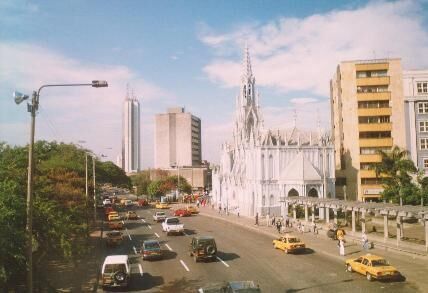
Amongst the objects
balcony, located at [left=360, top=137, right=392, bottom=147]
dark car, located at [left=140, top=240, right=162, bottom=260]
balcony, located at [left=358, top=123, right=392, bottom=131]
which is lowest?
dark car, located at [left=140, top=240, right=162, bottom=260]

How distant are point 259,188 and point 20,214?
1865 inches

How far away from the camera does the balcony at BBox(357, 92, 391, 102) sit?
72000mm

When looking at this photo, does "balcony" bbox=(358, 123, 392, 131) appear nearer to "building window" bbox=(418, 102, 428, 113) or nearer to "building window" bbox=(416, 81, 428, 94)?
"building window" bbox=(418, 102, 428, 113)

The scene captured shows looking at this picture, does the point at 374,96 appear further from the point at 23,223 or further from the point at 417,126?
the point at 23,223

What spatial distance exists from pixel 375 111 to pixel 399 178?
21.2 m

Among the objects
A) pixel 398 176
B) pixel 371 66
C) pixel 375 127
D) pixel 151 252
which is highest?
pixel 371 66

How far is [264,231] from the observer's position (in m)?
49.0

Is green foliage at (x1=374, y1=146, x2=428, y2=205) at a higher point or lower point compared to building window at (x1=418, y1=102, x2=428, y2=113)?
lower

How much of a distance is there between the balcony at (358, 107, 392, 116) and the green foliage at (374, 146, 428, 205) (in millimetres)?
17769

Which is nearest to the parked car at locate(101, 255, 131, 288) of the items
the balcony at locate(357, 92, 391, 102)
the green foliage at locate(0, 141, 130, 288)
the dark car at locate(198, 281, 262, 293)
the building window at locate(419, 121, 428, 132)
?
the green foliage at locate(0, 141, 130, 288)

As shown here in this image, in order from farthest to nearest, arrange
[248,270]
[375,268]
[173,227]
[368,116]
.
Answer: [368,116], [173,227], [248,270], [375,268]

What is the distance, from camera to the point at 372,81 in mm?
73000

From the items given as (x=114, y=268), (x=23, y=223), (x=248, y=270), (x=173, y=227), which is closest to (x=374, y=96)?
(x=173, y=227)

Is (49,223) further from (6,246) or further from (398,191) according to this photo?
(398,191)
